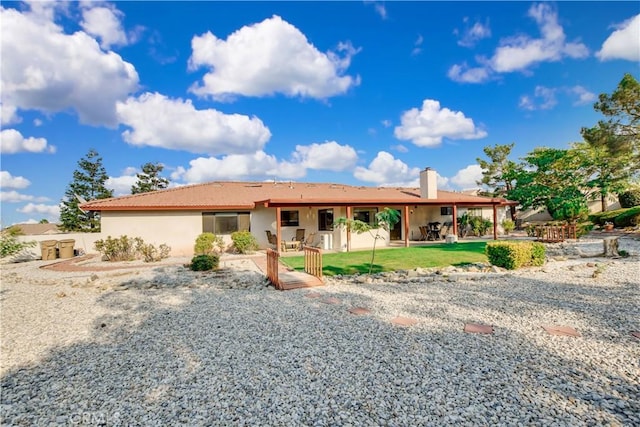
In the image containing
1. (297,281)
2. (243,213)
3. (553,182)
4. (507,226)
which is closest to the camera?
(297,281)

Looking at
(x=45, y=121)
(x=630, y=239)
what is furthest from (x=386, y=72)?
(x=45, y=121)

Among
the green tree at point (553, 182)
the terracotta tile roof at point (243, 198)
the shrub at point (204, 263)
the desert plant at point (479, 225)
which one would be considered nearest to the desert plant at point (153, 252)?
the terracotta tile roof at point (243, 198)

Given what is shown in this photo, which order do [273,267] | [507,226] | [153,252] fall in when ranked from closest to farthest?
[273,267]
[153,252]
[507,226]

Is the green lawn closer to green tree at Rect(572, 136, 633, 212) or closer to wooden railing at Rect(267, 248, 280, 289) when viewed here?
wooden railing at Rect(267, 248, 280, 289)

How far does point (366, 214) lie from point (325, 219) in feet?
8.09

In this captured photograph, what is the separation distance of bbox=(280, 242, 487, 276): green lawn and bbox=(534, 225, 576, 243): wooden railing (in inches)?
184

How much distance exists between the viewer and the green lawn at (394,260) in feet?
33.5

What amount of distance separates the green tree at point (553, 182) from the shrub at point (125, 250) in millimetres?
21717

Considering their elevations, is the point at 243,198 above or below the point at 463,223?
above

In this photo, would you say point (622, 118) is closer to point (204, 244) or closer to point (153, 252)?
point (204, 244)

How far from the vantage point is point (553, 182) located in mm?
20562

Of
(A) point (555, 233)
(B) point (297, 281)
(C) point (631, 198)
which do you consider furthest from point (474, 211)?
(B) point (297, 281)

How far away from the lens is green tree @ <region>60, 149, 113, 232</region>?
105ft

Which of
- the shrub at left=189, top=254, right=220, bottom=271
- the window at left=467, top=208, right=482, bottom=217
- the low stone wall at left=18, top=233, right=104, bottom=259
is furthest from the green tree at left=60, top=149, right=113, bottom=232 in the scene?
the window at left=467, top=208, right=482, bottom=217
